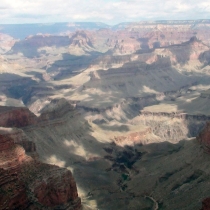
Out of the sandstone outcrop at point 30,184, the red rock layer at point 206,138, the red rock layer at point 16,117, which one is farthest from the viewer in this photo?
the red rock layer at point 16,117

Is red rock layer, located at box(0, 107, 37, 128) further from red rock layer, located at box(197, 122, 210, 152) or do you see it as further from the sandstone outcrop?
red rock layer, located at box(197, 122, 210, 152)

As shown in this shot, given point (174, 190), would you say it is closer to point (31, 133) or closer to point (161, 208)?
point (161, 208)

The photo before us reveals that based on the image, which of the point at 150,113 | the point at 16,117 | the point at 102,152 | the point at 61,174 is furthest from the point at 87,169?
the point at 150,113

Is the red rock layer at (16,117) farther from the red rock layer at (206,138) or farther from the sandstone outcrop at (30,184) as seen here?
the red rock layer at (206,138)

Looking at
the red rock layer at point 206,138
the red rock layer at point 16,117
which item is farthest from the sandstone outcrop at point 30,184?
the red rock layer at point 16,117

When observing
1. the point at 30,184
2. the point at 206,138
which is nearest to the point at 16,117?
the point at 206,138

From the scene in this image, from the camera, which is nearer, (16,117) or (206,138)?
(206,138)

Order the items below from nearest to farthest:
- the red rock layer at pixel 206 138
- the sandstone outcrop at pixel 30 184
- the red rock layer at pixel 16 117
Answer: the sandstone outcrop at pixel 30 184
the red rock layer at pixel 206 138
the red rock layer at pixel 16 117

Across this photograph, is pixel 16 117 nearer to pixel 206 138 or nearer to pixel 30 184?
pixel 206 138
